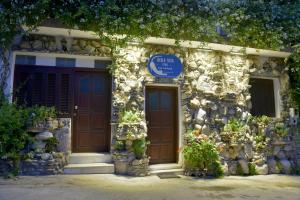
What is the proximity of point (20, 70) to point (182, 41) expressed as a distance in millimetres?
3912

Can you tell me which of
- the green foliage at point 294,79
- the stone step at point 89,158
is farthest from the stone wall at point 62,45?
the green foliage at point 294,79

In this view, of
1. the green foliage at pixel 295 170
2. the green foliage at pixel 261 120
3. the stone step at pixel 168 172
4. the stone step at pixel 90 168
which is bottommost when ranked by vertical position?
the green foliage at pixel 295 170

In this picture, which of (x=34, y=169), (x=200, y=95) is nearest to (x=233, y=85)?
(x=200, y=95)

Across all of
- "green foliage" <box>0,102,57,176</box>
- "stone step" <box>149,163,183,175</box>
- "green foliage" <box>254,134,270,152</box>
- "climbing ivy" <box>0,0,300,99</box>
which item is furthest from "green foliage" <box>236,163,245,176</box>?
"green foliage" <box>0,102,57,176</box>

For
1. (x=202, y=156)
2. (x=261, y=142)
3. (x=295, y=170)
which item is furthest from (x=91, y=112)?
(x=295, y=170)

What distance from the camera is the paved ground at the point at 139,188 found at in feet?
16.5

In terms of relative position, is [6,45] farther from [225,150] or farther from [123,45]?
[225,150]

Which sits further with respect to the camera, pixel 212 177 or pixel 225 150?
pixel 225 150

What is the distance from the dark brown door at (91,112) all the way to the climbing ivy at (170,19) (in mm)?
A: 1123

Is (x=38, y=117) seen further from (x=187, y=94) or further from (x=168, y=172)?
(x=187, y=94)

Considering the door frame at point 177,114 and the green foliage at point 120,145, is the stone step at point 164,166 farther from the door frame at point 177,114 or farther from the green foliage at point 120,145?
the green foliage at point 120,145

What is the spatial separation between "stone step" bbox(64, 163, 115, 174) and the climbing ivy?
2797 mm

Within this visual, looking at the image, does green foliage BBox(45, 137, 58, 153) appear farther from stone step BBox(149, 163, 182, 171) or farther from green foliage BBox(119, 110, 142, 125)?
stone step BBox(149, 163, 182, 171)

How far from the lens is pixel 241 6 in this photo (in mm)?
8156
